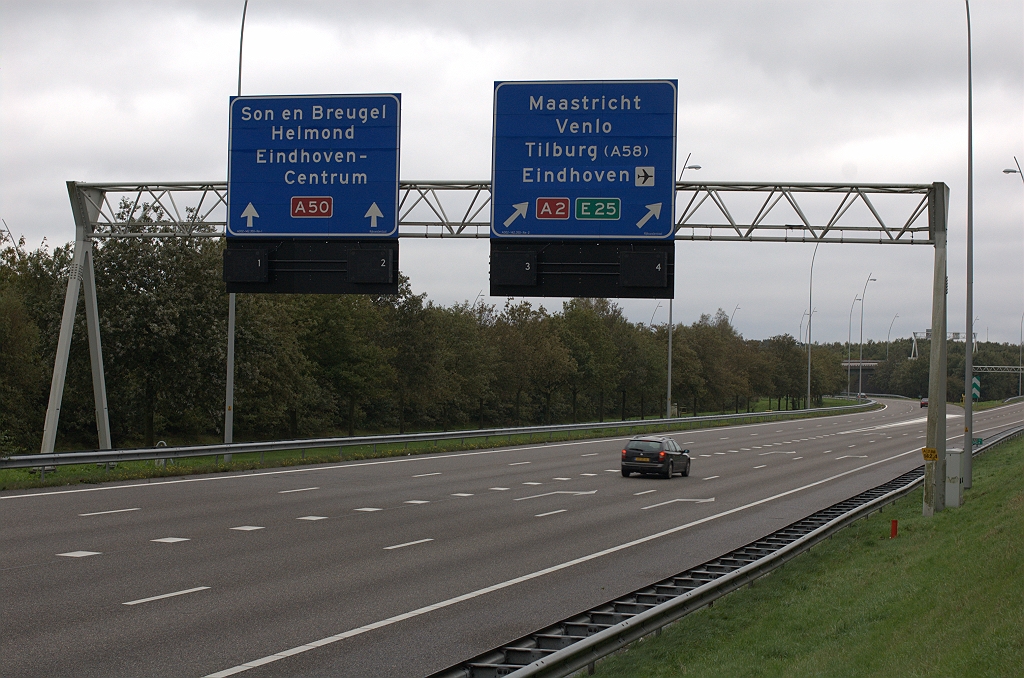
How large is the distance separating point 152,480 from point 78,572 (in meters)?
13.6

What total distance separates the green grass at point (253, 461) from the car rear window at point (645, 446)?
376 inches

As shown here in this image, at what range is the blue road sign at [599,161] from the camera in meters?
22.0

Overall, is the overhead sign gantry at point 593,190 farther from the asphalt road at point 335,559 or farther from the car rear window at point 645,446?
the car rear window at point 645,446

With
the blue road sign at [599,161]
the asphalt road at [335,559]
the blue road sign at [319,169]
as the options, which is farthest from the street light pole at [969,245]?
the blue road sign at [319,169]

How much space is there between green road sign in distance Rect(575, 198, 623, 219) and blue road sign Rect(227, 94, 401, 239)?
418 centimetres

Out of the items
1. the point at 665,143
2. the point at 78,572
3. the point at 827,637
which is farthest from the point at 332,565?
the point at 665,143

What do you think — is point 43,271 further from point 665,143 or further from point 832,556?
point 832,556

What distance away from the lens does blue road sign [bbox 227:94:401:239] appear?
23.1m

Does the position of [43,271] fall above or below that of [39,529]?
above

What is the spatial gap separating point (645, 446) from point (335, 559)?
19.2 m

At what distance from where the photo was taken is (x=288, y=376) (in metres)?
51.5

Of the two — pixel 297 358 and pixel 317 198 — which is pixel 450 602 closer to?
pixel 317 198

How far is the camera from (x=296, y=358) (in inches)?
1993

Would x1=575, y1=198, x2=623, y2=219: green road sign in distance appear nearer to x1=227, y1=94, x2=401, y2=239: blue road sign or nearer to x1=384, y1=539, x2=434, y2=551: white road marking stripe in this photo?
x1=227, y1=94, x2=401, y2=239: blue road sign
